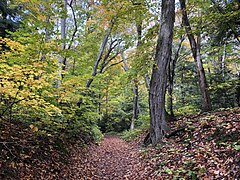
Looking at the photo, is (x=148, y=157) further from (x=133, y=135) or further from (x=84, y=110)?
(x=133, y=135)

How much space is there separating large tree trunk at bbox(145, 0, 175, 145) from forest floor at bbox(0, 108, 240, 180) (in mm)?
630

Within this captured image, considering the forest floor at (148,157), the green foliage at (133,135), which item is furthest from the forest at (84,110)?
the green foliage at (133,135)

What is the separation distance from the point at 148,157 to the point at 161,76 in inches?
123

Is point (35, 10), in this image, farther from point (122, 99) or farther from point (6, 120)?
point (122, 99)

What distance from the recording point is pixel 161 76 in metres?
7.52

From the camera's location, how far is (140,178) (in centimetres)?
518

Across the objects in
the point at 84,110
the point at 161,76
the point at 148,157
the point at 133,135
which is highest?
the point at 161,76

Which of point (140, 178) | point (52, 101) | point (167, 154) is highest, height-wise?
point (52, 101)

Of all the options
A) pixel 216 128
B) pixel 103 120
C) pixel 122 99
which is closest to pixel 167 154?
pixel 216 128

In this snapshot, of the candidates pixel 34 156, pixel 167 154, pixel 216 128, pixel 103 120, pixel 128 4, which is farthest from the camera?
pixel 103 120

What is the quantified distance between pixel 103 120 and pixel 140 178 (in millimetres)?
18287

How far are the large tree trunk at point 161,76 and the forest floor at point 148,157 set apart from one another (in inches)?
24.8

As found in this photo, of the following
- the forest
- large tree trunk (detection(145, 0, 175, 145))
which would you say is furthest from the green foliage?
large tree trunk (detection(145, 0, 175, 145))

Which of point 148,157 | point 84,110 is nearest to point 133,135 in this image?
point 84,110
